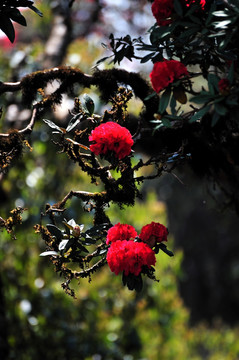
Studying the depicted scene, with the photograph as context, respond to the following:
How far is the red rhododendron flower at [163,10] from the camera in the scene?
1.75 meters

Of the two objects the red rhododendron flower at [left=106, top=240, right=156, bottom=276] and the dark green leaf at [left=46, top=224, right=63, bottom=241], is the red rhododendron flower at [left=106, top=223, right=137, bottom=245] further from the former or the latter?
the dark green leaf at [left=46, top=224, right=63, bottom=241]

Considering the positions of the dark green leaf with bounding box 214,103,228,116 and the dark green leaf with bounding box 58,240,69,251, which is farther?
the dark green leaf with bounding box 58,240,69,251

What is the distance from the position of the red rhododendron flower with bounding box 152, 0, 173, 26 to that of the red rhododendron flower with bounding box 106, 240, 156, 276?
804 mm

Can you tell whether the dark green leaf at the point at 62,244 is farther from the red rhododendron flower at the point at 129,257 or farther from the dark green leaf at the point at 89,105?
the dark green leaf at the point at 89,105

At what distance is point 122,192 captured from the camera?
192 cm

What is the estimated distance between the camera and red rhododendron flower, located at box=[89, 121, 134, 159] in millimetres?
1694

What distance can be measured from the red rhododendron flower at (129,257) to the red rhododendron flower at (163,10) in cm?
80

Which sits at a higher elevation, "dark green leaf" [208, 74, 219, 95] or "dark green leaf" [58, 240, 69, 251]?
"dark green leaf" [208, 74, 219, 95]

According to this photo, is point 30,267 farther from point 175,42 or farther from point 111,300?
point 175,42

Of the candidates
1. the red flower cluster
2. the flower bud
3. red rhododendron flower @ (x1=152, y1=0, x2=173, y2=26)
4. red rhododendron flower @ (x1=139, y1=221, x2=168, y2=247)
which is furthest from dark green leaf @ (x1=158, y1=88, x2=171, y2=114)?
the flower bud

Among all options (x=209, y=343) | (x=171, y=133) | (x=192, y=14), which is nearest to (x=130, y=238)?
(x=171, y=133)

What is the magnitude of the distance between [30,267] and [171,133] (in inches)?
92.4

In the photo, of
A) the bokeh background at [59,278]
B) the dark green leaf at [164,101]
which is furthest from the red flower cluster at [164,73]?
the bokeh background at [59,278]

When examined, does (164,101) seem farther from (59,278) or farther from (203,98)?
(59,278)
